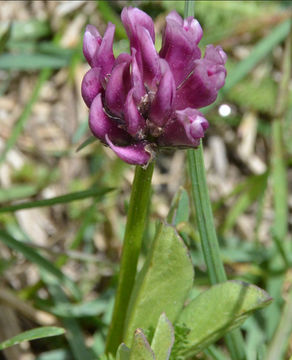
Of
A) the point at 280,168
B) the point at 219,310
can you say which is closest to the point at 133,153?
the point at 219,310

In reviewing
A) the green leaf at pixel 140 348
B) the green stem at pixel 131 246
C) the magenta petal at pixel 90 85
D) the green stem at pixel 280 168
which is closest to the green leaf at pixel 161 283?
the green stem at pixel 131 246

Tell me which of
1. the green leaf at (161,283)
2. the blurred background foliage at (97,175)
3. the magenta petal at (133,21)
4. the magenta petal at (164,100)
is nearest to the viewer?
the magenta petal at (164,100)

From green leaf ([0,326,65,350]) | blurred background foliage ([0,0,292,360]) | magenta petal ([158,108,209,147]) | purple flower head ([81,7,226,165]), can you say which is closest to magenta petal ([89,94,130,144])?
purple flower head ([81,7,226,165])

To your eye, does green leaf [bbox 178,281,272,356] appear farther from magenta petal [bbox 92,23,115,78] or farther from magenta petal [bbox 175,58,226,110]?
magenta petal [bbox 92,23,115,78]

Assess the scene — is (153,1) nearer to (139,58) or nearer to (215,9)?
(215,9)

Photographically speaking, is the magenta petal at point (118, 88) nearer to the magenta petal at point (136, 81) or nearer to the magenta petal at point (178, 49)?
the magenta petal at point (136, 81)

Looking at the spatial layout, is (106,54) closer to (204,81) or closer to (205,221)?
(204,81)
